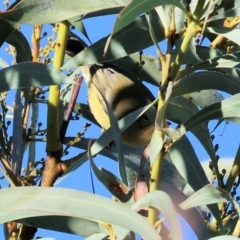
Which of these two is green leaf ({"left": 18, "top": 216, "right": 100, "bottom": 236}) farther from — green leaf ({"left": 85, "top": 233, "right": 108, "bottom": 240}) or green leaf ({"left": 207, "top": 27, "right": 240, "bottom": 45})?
green leaf ({"left": 207, "top": 27, "right": 240, "bottom": 45})

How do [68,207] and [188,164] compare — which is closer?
[68,207]

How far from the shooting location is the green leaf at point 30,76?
1.43 metres

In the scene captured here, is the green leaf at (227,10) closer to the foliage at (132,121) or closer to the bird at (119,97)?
the foliage at (132,121)

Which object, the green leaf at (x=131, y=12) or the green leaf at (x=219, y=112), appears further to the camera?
the green leaf at (x=219, y=112)

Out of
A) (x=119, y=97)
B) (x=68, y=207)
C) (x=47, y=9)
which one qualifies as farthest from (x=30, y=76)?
(x=119, y=97)

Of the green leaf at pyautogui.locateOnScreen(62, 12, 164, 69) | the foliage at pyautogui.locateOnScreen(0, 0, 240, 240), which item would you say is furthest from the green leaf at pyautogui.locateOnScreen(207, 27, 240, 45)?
the green leaf at pyautogui.locateOnScreen(62, 12, 164, 69)

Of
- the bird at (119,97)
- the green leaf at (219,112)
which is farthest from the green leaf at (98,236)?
the bird at (119,97)

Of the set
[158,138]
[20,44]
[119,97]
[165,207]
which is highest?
[119,97]

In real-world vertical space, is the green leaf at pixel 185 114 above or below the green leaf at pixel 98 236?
above

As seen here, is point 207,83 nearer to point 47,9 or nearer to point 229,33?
point 229,33

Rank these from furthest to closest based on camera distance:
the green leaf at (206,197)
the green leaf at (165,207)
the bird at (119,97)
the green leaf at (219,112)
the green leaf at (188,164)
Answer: the bird at (119,97) < the green leaf at (188,164) < the green leaf at (219,112) < the green leaf at (206,197) < the green leaf at (165,207)

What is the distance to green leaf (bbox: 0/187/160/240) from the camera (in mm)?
1101

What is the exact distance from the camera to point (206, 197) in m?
1.25

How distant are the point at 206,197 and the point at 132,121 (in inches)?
10.2
